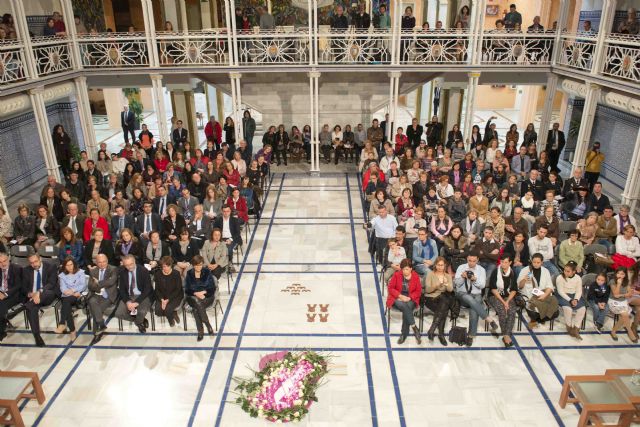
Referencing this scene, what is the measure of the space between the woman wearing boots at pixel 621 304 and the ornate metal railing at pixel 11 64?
12.7 metres

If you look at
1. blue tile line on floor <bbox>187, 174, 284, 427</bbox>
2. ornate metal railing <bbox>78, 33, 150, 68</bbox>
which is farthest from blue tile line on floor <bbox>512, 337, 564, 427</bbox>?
ornate metal railing <bbox>78, 33, 150, 68</bbox>

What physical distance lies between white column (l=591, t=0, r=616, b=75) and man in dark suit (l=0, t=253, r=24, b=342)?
12.5 m

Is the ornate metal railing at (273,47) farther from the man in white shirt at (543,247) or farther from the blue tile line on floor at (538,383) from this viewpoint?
the blue tile line on floor at (538,383)

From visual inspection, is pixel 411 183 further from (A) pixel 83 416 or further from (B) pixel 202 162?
(A) pixel 83 416

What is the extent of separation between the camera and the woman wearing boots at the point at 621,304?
8.07m

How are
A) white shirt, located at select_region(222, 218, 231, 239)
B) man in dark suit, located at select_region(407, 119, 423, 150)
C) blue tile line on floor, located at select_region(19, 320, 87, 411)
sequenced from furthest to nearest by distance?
1. man in dark suit, located at select_region(407, 119, 423, 150)
2. white shirt, located at select_region(222, 218, 231, 239)
3. blue tile line on floor, located at select_region(19, 320, 87, 411)

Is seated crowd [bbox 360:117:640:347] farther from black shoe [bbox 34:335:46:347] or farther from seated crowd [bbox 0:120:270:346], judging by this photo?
black shoe [bbox 34:335:46:347]

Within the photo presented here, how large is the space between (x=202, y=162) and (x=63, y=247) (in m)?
4.91

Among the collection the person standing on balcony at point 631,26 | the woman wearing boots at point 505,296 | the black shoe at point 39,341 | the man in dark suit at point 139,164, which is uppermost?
the person standing on balcony at point 631,26

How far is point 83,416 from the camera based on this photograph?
673cm

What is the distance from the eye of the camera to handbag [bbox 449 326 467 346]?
798 centimetres

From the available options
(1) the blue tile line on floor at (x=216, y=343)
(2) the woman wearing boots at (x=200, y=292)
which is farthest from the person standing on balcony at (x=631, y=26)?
(2) the woman wearing boots at (x=200, y=292)

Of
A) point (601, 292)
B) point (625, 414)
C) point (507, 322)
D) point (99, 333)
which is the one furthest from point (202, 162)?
point (625, 414)

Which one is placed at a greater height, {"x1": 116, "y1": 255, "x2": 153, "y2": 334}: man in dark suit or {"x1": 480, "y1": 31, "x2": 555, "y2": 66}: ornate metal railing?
{"x1": 480, "y1": 31, "x2": 555, "y2": 66}: ornate metal railing
